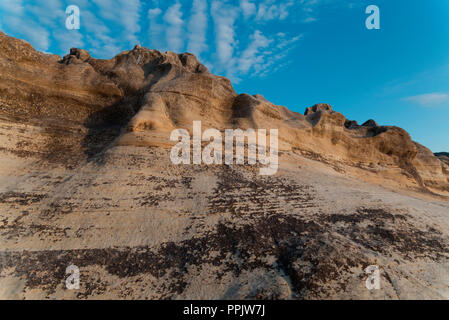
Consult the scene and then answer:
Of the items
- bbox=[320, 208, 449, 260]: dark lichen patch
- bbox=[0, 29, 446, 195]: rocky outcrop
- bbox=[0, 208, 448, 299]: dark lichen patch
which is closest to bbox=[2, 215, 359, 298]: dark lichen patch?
bbox=[0, 208, 448, 299]: dark lichen patch

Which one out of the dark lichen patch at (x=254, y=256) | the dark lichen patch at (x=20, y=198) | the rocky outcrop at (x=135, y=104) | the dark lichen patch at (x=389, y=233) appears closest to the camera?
the dark lichen patch at (x=254, y=256)

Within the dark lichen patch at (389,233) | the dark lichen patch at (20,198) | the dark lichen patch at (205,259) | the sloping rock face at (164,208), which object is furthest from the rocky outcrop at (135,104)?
the dark lichen patch at (389,233)

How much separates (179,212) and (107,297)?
101 inches

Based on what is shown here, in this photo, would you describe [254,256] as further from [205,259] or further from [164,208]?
[164,208]

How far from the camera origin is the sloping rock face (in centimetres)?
401

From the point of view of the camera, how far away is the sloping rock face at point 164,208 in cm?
401

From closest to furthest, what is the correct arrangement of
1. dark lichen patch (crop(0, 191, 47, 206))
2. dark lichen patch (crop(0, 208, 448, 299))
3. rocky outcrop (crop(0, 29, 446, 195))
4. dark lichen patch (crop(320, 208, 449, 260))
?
dark lichen patch (crop(0, 208, 448, 299))
dark lichen patch (crop(320, 208, 449, 260))
dark lichen patch (crop(0, 191, 47, 206))
rocky outcrop (crop(0, 29, 446, 195))

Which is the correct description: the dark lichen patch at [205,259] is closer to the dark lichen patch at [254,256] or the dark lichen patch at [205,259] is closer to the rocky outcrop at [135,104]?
the dark lichen patch at [254,256]

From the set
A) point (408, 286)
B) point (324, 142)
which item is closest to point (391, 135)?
point (324, 142)

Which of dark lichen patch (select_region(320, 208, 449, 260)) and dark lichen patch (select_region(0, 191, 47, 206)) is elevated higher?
dark lichen patch (select_region(0, 191, 47, 206))

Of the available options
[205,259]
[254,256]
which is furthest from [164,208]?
[254,256]

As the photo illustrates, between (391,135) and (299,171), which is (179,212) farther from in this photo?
(391,135)

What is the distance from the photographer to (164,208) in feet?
19.6

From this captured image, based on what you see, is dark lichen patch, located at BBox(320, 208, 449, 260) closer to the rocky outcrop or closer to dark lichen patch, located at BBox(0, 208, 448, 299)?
dark lichen patch, located at BBox(0, 208, 448, 299)
